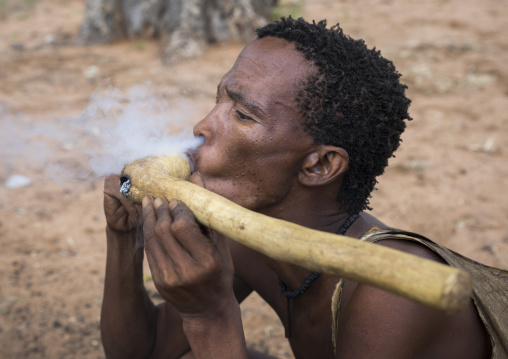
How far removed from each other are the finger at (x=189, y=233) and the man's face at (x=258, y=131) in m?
0.42

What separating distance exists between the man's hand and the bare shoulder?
911 millimetres

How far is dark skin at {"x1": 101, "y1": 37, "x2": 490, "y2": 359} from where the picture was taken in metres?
1.55

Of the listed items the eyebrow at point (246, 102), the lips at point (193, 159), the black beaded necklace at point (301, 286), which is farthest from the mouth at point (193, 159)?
the black beaded necklace at point (301, 286)

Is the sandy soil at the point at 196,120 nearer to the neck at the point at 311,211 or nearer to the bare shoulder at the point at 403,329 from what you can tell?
the neck at the point at 311,211

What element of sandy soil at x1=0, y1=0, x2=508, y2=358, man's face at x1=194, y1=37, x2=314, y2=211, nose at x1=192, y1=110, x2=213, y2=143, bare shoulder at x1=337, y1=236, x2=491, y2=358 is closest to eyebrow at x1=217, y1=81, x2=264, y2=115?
man's face at x1=194, y1=37, x2=314, y2=211

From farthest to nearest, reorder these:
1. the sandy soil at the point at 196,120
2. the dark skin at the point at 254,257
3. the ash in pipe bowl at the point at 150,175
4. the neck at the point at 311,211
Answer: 1. the sandy soil at the point at 196,120
2. the neck at the point at 311,211
3. the ash in pipe bowl at the point at 150,175
4. the dark skin at the point at 254,257

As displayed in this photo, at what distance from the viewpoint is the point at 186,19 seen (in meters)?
7.96

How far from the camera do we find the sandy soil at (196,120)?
11.5ft

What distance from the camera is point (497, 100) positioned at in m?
6.09

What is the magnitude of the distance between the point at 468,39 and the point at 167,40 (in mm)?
4535

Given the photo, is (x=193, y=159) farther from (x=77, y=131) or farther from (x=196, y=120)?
(x=77, y=131)

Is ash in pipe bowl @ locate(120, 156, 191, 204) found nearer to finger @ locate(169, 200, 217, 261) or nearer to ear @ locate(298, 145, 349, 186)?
finger @ locate(169, 200, 217, 261)

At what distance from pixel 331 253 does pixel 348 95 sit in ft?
2.91

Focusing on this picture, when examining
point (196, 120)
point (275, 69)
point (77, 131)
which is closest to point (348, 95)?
point (275, 69)
